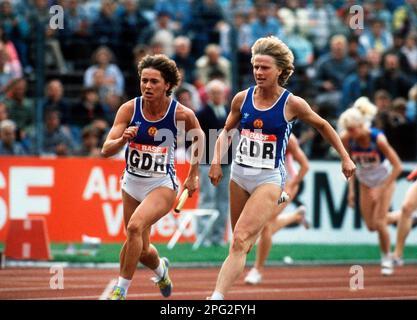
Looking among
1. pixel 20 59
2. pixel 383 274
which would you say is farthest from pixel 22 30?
pixel 383 274

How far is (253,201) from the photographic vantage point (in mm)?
11594

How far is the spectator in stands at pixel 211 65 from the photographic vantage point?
75.4 feet

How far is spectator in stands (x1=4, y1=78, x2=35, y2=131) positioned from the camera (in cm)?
2145

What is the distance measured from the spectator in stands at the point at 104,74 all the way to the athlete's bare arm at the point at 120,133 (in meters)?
10.3

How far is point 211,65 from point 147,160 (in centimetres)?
1134

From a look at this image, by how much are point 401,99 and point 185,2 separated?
492cm

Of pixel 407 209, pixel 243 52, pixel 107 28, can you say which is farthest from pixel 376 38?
pixel 407 209

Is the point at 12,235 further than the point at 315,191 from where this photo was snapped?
No

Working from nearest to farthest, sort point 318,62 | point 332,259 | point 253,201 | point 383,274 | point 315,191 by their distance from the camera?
point 253,201 < point 383,274 < point 332,259 < point 315,191 < point 318,62

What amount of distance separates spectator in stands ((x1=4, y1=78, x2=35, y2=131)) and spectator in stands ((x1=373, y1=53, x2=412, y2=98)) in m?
7.17

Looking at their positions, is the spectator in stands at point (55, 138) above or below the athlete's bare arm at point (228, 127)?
below

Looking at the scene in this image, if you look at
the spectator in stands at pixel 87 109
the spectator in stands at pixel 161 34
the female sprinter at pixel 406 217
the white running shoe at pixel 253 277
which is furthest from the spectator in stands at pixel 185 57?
the white running shoe at pixel 253 277

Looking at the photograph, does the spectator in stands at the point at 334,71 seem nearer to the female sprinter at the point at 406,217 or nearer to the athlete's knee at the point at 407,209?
the female sprinter at the point at 406,217
